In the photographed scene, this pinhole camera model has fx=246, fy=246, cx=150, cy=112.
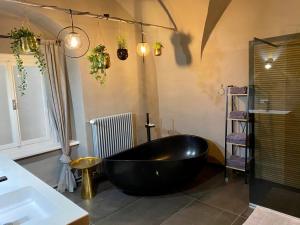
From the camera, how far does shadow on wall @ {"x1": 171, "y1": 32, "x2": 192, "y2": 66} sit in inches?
168

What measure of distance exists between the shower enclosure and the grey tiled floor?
Result: 1.18 feet

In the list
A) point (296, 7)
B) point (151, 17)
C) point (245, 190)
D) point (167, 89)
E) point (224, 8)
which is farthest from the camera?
point (167, 89)

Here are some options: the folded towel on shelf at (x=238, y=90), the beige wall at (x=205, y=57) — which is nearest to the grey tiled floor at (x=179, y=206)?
the beige wall at (x=205, y=57)

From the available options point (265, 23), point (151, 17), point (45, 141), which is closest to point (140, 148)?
point (45, 141)

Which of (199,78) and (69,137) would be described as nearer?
(69,137)

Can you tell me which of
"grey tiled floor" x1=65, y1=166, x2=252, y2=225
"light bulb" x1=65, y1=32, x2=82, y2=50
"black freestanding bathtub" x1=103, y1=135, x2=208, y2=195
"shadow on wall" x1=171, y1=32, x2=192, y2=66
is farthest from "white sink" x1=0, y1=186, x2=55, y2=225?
"shadow on wall" x1=171, y1=32, x2=192, y2=66

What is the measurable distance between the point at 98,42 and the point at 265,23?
2.49m

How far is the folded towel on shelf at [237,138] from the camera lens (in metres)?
3.57

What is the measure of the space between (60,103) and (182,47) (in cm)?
229

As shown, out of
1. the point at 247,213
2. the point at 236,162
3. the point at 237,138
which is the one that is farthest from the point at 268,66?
the point at 247,213

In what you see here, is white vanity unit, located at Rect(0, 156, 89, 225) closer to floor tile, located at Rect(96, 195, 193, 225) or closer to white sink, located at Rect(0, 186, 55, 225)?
white sink, located at Rect(0, 186, 55, 225)

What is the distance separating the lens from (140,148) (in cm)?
406

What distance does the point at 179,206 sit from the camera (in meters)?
3.10

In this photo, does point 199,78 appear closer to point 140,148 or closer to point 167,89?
point 167,89
